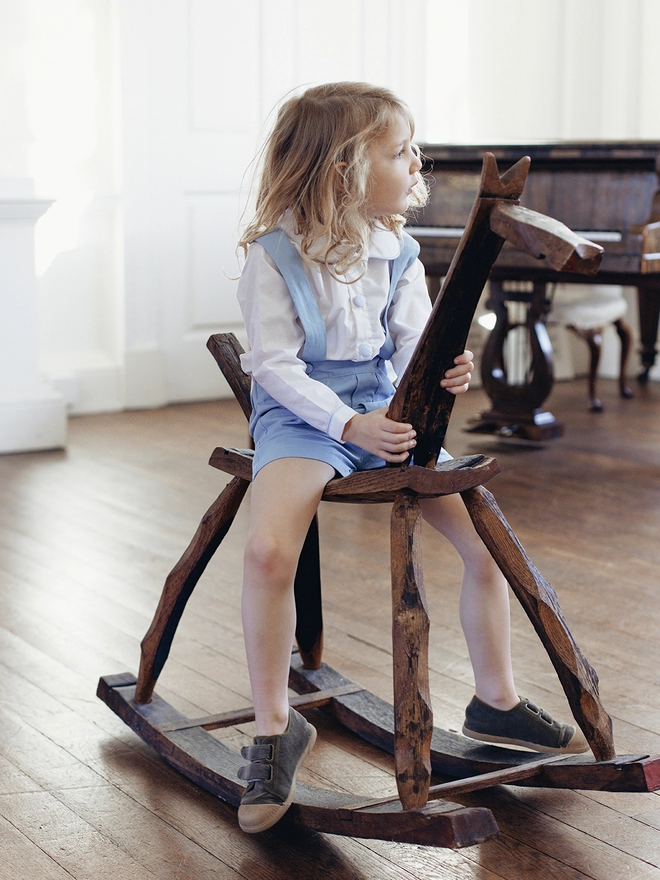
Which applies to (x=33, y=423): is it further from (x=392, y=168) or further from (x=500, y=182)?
(x=500, y=182)

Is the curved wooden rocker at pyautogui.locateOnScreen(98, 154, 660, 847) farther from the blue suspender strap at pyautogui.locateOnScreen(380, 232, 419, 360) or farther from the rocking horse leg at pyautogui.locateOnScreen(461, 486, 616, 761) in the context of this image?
the blue suspender strap at pyautogui.locateOnScreen(380, 232, 419, 360)

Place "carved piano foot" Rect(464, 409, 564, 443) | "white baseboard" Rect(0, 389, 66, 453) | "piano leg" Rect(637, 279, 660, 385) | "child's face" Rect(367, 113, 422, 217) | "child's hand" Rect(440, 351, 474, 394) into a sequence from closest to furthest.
Result: 1. "child's hand" Rect(440, 351, 474, 394)
2. "child's face" Rect(367, 113, 422, 217)
3. "white baseboard" Rect(0, 389, 66, 453)
4. "carved piano foot" Rect(464, 409, 564, 443)
5. "piano leg" Rect(637, 279, 660, 385)

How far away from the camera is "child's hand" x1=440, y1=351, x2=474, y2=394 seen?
1.33 m

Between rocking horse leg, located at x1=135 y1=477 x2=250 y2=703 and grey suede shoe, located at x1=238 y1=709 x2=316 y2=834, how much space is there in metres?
0.28

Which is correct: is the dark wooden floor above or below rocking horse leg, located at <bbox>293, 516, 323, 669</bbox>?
below

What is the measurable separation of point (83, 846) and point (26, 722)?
0.39m

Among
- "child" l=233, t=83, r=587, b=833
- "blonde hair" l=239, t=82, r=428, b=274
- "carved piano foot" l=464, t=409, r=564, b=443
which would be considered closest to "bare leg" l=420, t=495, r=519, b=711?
"child" l=233, t=83, r=587, b=833

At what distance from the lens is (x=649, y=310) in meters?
4.67

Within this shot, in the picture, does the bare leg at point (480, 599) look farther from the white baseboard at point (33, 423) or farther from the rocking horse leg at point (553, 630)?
the white baseboard at point (33, 423)

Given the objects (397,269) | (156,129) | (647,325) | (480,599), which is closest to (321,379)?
(397,269)

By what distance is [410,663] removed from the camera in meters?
1.29

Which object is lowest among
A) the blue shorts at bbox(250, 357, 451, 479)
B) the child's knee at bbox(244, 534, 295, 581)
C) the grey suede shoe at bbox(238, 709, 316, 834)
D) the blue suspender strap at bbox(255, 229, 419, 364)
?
the grey suede shoe at bbox(238, 709, 316, 834)

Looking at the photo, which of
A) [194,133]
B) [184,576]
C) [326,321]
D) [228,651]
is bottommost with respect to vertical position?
[228,651]

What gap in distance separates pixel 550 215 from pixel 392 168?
2107mm
